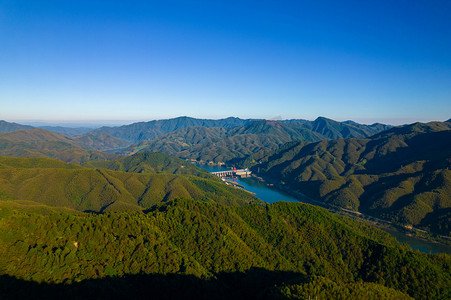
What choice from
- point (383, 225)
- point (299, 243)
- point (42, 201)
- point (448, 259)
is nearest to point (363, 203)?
point (383, 225)

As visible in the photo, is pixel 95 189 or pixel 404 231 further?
pixel 95 189

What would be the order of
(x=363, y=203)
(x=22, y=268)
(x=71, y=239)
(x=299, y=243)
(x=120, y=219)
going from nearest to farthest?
(x=22, y=268)
(x=71, y=239)
(x=120, y=219)
(x=299, y=243)
(x=363, y=203)

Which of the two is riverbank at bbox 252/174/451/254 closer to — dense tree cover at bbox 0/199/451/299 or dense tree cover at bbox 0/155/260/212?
dense tree cover at bbox 0/199/451/299

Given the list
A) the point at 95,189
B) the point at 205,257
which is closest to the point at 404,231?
the point at 205,257

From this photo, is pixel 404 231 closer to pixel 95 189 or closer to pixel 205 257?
pixel 205 257

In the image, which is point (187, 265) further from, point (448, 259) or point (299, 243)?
point (448, 259)

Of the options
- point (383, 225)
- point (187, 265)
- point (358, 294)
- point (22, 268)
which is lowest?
point (383, 225)

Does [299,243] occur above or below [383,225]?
above
